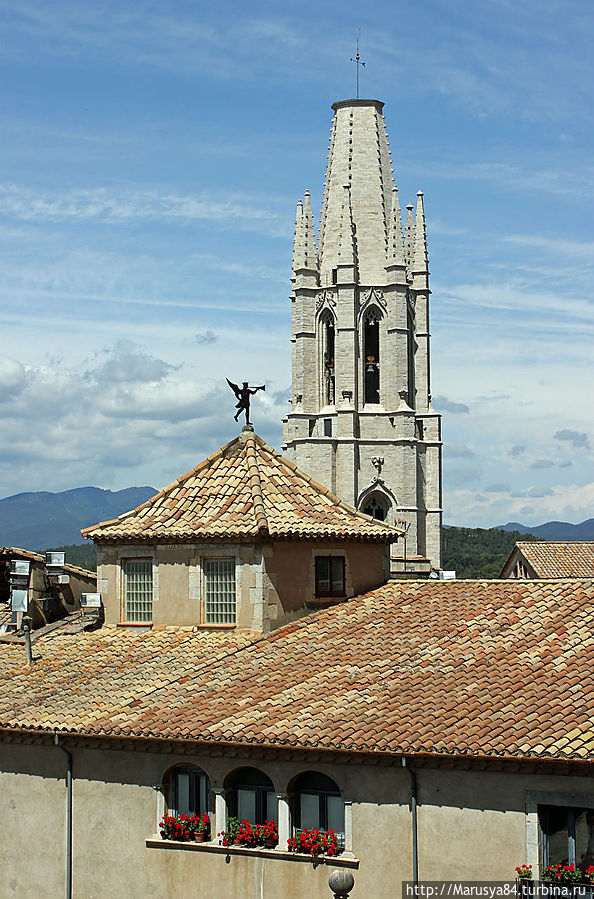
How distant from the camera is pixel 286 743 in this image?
22062mm

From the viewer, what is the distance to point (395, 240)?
91.9 metres

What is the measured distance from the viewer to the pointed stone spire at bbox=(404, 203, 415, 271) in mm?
93812

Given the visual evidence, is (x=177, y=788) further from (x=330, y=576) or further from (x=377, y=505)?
(x=377, y=505)

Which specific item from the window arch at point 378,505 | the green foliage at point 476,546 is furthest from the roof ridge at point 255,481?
the green foliage at point 476,546

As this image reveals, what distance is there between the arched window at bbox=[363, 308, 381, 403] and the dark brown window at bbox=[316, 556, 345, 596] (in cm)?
6277

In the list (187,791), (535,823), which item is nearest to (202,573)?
(187,791)

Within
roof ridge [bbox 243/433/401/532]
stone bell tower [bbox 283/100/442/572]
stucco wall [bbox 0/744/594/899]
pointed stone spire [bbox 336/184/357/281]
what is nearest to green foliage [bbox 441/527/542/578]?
stone bell tower [bbox 283/100/442/572]

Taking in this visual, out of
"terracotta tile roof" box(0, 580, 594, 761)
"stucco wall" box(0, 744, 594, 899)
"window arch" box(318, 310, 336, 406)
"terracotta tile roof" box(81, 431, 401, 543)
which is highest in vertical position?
"window arch" box(318, 310, 336, 406)

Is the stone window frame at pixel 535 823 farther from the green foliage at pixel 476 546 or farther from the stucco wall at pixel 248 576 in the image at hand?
the green foliage at pixel 476 546

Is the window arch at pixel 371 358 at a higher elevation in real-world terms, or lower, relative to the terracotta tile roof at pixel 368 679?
higher

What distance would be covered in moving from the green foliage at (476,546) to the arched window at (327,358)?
147 ft

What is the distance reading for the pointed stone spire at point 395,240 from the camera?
299ft

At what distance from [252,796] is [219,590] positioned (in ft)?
20.8

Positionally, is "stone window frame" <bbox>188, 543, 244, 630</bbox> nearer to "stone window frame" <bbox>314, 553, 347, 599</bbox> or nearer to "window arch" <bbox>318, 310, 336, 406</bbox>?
"stone window frame" <bbox>314, 553, 347, 599</bbox>
